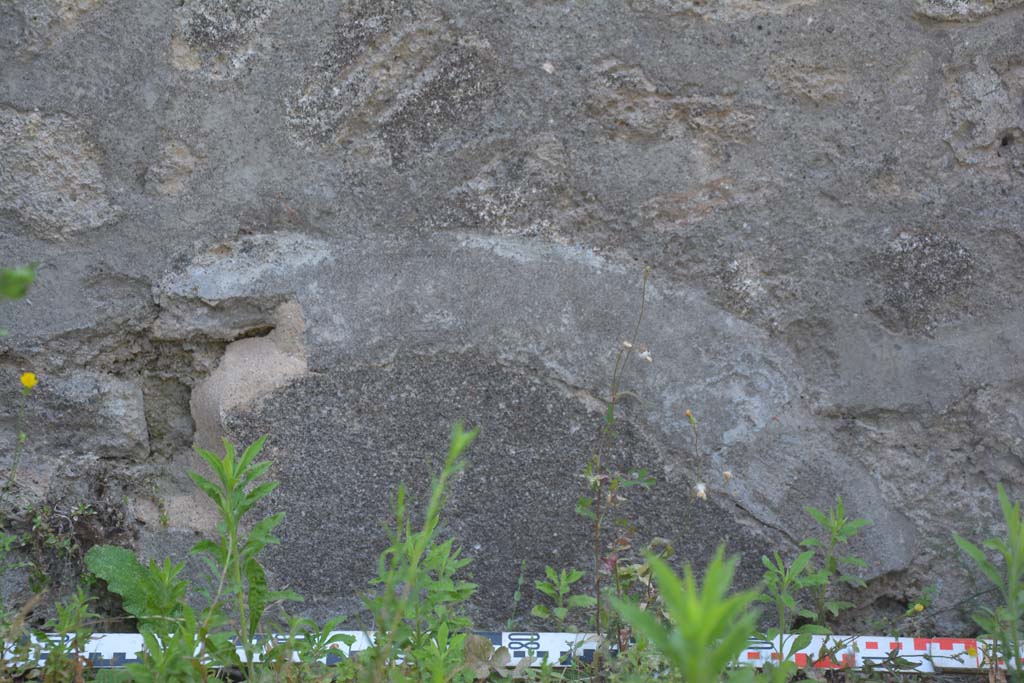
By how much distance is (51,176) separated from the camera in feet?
7.06

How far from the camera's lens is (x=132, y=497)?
7.36 feet

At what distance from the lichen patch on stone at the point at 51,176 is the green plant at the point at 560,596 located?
130cm

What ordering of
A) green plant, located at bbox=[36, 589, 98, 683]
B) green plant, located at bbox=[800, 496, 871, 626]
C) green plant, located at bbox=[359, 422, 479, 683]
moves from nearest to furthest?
green plant, located at bbox=[359, 422, 479, 683] → green plant, located at bbox=[36, 589, 98, 683] → green plant, located at bbox=[800, 496, 871, 626]

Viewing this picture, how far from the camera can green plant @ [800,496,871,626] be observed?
201 centimetres

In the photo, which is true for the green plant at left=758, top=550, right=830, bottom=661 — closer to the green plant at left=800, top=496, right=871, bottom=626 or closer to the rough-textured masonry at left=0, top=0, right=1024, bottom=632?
the green plant at left=800, top=496, right=871, bottom=626

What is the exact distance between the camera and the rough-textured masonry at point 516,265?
2156 mm

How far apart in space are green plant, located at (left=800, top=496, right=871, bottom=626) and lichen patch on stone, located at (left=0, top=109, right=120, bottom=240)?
1761 millimetres

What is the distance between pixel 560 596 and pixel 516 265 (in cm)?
76

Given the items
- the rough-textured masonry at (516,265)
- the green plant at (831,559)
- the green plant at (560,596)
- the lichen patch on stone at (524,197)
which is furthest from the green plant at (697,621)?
the lichen patch on stone at (524,197)

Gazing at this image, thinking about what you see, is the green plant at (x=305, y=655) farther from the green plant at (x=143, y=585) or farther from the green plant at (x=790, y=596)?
the green plant at (x=790, y=596)

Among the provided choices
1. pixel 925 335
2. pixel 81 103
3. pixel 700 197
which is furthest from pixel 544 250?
pixel 81 103

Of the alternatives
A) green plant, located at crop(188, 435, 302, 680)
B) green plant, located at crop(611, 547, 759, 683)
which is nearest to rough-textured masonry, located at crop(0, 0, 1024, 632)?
green plant, located at crop(188, 435, 302, 680)

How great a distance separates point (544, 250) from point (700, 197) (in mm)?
392

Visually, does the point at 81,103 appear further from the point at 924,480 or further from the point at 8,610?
the point at 924,480
